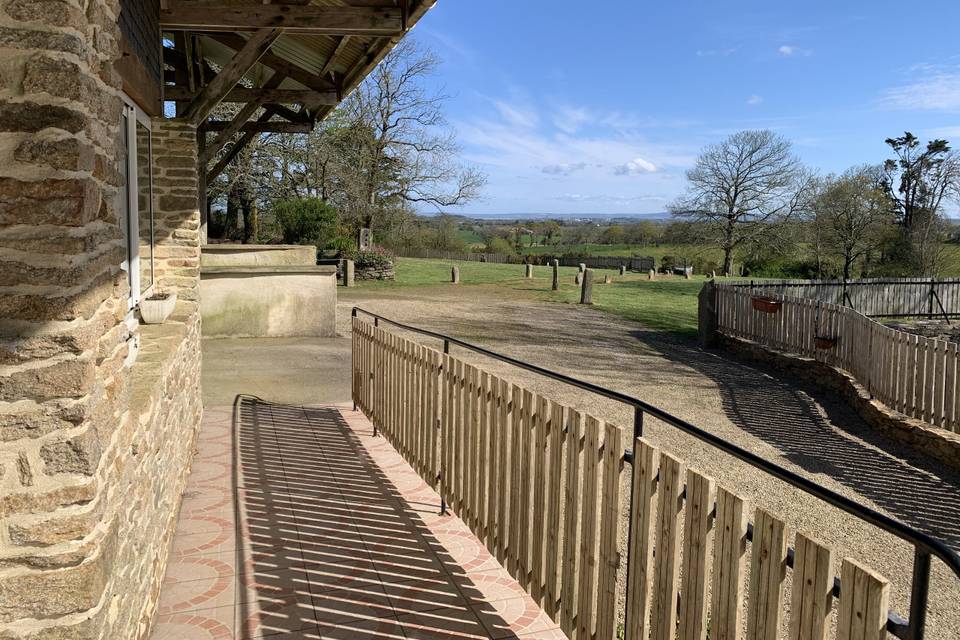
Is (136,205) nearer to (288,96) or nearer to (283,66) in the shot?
(288,96)

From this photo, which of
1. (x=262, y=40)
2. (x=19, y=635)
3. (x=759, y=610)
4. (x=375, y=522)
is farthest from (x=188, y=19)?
(x=759, y=610)

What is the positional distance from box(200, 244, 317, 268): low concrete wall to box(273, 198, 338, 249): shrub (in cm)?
1260

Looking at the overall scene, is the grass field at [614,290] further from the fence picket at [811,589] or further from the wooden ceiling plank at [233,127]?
the fence picket at [811,589]

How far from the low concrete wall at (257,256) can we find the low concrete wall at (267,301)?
0.65 ft

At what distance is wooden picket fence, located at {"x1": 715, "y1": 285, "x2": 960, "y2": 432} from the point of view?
9047 mm

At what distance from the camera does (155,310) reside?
18.6 feet

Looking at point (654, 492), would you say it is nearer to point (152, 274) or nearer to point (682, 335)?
point (152, 274)

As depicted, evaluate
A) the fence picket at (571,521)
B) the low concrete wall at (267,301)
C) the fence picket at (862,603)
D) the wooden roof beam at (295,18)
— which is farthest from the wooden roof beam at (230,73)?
the fence picket at (862,603)

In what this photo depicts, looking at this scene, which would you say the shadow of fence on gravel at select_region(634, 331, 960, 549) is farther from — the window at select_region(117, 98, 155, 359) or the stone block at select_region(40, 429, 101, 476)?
the window at select_region(117, 98, 155, 359)

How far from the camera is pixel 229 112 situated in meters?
23.5

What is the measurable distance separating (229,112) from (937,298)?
21844 mm

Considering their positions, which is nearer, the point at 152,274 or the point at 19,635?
the point at 19,635

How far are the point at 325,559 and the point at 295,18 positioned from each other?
4825mm

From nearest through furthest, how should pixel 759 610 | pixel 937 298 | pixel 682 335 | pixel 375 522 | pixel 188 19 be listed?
pixel 759 610 < pixel 375 522 < pixel 188 19 < pixel 682 335 < pixel 937 298
